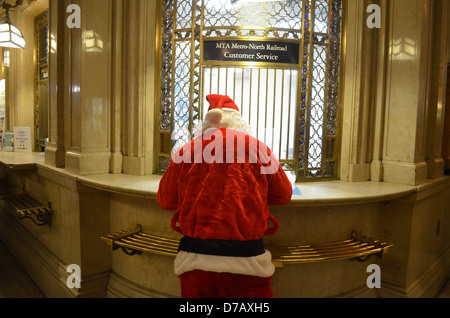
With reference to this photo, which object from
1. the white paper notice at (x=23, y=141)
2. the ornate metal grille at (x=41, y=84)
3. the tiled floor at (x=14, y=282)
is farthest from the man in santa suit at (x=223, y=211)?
the ornate metal grille at (x=41, y=84)

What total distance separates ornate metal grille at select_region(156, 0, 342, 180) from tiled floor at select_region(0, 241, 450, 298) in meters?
2.31

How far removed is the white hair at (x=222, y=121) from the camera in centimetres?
204

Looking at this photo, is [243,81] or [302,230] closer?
[302,230]

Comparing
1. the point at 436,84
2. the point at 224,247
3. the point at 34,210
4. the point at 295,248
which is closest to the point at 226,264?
the point at 224,247

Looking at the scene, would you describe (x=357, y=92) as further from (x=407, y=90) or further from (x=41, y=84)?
(x=41, y=84)

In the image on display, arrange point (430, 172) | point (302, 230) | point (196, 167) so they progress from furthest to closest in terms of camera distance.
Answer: point (430, 172) → point (302, 230) → point (196, 167)

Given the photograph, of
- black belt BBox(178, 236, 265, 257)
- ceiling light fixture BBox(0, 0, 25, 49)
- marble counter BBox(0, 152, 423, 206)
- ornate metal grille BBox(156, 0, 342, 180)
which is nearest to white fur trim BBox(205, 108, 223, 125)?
black belt BBox(178, 236, 265, 257)

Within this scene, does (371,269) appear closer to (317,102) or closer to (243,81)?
(317,102)

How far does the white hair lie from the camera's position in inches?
80.4

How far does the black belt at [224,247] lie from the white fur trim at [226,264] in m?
0.02
